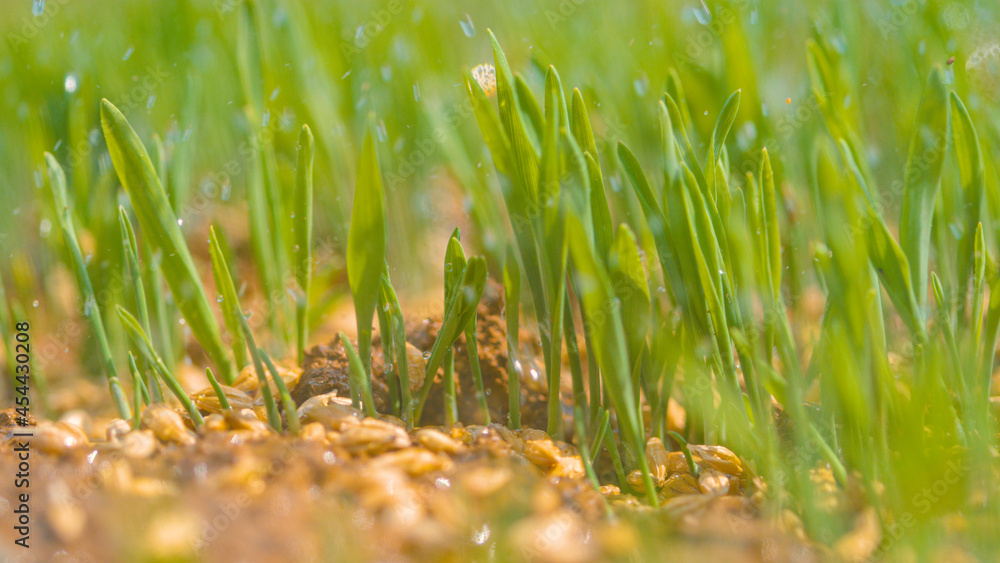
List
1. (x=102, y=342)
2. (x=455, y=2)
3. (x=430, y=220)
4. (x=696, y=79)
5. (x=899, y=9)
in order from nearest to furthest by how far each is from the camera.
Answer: (x=102, y=342), (x=696, y=79), (x=430, y=220), (x=899, y=9), (x=455, y=2)

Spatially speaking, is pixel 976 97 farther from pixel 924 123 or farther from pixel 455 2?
pixel 455 2

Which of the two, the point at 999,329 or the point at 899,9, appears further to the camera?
the point at 899,9

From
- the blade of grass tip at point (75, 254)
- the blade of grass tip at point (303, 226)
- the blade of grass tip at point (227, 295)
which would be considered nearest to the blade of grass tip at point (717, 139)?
the blade of grass tip at point (303, 226)

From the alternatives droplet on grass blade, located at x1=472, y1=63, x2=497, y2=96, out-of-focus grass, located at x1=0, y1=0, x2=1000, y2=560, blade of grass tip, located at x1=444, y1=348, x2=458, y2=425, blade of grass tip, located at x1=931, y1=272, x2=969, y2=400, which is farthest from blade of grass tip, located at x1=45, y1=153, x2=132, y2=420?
blade of grass tip, located at x1=931, y1=272, x2=969, y2=400

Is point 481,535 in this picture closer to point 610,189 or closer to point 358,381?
point 358,381

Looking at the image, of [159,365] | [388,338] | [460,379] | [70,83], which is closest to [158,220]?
[159,365]

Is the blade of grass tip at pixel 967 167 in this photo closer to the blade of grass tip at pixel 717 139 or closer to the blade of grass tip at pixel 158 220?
the blade of grass tip at pixel 717 139

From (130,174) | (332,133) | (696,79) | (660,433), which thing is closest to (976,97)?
(696,79)
